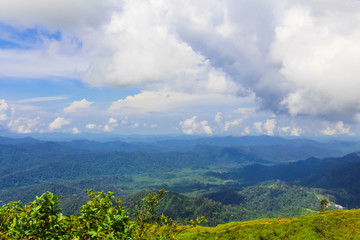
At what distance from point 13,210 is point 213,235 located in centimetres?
11129

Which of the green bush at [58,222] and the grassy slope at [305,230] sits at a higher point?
the green bush at [58,222]

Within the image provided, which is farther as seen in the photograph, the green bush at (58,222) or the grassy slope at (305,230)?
the grassy slope at (305,230)

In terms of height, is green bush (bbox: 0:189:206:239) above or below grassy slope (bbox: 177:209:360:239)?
above

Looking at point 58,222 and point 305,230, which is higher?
point 58,222

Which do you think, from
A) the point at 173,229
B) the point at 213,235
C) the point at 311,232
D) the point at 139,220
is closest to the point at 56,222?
the point at 139,220

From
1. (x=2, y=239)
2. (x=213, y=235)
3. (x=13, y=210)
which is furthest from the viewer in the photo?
(x=213, y=235)

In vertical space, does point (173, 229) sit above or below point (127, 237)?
below

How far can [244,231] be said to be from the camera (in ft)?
362

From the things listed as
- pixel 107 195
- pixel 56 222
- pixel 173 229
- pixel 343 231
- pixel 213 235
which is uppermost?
pixel 107 195

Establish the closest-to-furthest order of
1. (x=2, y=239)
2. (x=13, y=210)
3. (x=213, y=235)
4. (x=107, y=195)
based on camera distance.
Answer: (x=2, y=239)
(x=13, y=210)
(x=107, y=195)
(x=213, y=235)

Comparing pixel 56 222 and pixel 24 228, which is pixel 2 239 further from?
pixel 56 222

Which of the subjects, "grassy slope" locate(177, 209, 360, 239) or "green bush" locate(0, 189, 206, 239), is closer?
"green bush" locate(0, 189, 206, 239)

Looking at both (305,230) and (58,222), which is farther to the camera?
(305,230)

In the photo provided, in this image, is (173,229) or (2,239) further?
(173,229)
